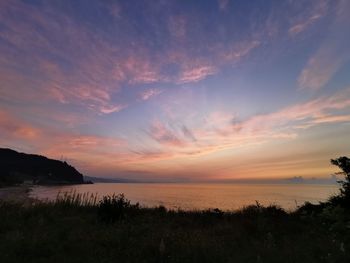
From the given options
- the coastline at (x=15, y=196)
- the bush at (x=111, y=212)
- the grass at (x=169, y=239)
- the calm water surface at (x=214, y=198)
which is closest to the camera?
the grass at (x=169, y=239)

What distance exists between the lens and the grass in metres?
9.84

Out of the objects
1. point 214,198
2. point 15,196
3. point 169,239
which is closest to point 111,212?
point 169,239

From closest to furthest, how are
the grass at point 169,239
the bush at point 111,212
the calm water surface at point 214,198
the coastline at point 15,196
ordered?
the grass at point 169,239
the bush at point 111,212
the coastline at point 15,196
the calm water surface at point 214,198

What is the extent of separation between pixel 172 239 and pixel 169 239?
0.11 m

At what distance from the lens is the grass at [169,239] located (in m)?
9.84

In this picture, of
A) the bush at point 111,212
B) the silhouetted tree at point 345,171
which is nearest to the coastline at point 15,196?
the bush at point 111,212

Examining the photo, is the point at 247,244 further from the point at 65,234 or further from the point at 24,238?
the point at 24,238

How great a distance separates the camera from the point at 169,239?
1200cm

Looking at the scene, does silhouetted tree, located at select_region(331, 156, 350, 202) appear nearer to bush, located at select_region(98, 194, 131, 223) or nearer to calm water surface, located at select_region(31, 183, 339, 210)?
calm water surface, located at select_region(31, 183, 339, 210)

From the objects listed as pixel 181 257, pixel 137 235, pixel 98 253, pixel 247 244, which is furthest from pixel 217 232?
pixel 98 253

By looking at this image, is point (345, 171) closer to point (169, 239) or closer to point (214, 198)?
point (169, 239)

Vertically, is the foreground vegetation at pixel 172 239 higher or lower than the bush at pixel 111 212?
lower

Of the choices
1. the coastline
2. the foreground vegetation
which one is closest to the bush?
the foreground vegetation

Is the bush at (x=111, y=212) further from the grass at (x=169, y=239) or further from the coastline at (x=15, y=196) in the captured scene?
the coastline at (x=15, y=196)
